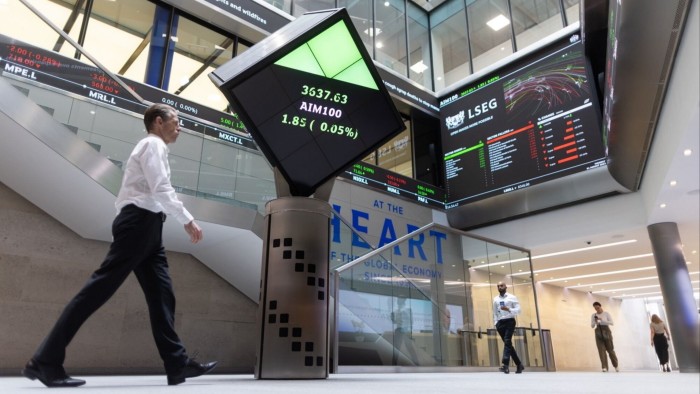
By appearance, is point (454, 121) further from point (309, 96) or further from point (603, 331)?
point (309, 96)

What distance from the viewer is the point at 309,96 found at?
283 cm

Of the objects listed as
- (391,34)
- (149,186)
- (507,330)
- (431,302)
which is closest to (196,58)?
(391,34)

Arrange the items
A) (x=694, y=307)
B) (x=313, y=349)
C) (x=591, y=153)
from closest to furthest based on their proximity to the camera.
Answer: (x=313, y=349), (x=694, y=307), (x=591, y=153)

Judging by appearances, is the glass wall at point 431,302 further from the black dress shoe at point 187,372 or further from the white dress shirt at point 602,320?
the black dress shoe at point 187,372

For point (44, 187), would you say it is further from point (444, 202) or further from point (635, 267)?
point (635, 267)

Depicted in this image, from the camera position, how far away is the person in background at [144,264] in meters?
1.88

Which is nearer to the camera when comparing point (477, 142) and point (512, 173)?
point (512, 173)

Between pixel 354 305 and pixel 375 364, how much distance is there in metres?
0.70

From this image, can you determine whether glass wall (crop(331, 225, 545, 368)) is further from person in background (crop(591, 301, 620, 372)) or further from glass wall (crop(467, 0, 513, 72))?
glass wall (crop(467, 0, 513, 72))

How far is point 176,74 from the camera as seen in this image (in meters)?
Result: 8.45

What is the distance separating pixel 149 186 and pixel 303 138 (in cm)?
103

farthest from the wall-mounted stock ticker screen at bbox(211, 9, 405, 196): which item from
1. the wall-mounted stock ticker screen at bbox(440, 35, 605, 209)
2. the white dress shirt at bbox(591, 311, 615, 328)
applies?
the white dress shirt at bbox(591, 311, 615, 328)

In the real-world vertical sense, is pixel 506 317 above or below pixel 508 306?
below

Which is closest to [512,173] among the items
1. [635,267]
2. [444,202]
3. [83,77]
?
[444,202]
